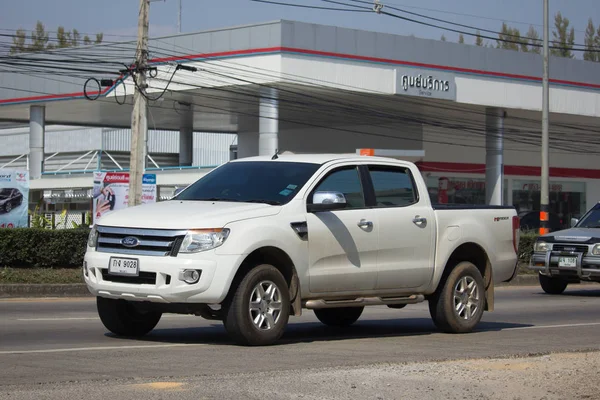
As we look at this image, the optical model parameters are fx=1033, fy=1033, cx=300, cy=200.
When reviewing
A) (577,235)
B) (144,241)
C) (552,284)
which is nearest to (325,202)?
(144,241)

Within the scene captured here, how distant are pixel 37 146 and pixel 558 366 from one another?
4083 centimetres

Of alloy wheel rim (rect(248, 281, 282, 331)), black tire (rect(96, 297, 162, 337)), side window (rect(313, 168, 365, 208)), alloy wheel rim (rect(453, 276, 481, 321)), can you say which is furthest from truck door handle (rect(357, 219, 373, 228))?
black tire (rect(96, 297, 162, 337))

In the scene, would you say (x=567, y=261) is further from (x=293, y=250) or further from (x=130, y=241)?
(x=130, y=241)

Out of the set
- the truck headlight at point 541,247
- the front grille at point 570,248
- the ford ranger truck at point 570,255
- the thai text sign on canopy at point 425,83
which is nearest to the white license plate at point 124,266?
the ford ranger truck at point 570,255

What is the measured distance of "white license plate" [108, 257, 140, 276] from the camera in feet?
30.8

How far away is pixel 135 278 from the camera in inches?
371

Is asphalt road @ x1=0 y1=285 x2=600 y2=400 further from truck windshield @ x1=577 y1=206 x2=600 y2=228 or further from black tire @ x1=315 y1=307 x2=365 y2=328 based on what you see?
truck windshield @ x1=577 y1=206 x2=600 y2=228

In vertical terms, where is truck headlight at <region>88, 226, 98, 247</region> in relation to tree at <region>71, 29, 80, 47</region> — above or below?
below

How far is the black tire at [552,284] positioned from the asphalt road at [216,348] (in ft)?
17.7

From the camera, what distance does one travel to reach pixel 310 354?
366 inches

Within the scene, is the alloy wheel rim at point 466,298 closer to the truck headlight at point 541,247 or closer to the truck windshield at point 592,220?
the truck headlight at point 541,247

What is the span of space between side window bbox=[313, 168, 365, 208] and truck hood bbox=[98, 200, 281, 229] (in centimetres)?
89

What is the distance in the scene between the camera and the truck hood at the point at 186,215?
9.34 metres

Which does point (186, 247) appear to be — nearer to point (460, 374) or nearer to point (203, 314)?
point (203, 314)
